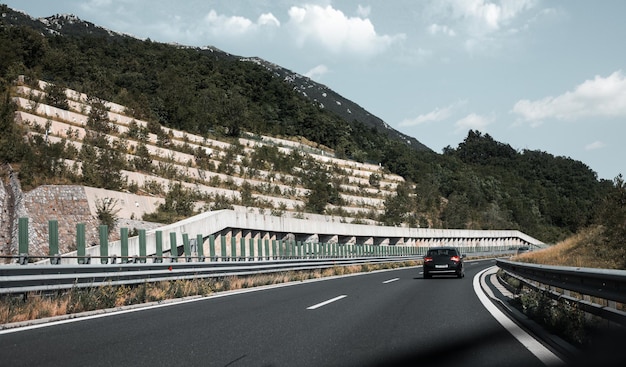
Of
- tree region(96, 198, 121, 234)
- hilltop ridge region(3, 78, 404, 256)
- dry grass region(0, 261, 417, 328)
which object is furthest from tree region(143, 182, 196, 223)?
dry grass region(0, 261, 417, 328)

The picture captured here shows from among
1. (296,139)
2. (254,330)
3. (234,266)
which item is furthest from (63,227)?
(296,139)

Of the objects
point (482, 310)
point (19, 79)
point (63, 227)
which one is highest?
point (19, 79)

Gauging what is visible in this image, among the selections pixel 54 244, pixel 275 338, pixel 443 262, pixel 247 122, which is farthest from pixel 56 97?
pixel 275 338

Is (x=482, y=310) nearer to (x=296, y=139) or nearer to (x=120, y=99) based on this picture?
(x=120, y=99)

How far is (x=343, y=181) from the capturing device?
80.6 metres

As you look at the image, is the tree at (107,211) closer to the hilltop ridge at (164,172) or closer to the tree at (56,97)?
the hilltop ridge at (164,172)

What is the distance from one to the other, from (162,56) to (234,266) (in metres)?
90.9

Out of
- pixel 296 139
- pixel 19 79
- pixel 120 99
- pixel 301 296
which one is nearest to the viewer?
pixel 301 296

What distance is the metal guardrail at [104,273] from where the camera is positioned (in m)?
8.52

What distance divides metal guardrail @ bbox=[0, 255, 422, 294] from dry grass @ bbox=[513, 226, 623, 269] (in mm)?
17035

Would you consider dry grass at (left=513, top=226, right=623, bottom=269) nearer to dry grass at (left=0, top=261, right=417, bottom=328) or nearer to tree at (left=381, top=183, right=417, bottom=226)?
dry grass at (left=0, top=261, right=417, bottom=328)

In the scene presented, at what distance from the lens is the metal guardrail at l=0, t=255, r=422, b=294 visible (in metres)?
8.52

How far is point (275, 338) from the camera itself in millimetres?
7176

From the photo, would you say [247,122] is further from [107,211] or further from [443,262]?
[443,262]
